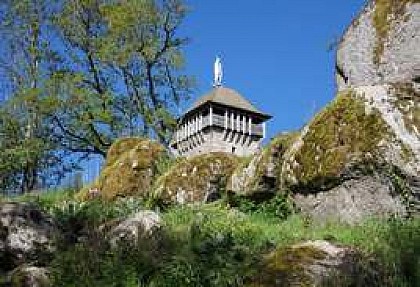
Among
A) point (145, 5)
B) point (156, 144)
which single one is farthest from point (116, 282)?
point (145, 5)

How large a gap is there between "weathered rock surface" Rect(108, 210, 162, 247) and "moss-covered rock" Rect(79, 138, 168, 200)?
193 inches

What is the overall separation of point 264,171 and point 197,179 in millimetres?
2216

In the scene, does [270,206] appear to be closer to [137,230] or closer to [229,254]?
[137,230]

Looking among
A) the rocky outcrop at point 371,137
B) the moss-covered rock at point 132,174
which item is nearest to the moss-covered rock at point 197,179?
the moss-covered rock at point 132,174

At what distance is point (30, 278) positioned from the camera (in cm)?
700

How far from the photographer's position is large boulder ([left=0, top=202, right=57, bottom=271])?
8.21 metres

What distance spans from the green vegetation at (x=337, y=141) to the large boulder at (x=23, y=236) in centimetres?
353

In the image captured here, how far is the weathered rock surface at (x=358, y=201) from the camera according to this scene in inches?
340

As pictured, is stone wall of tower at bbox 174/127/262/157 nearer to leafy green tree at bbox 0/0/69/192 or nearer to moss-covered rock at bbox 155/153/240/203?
leafy green tree at bbox 0/0/69/192

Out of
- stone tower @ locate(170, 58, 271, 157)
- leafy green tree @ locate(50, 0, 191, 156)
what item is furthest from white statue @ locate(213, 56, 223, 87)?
leafy green tree @ locate(50, 0, 191, 156)

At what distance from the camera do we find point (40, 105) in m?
29.4

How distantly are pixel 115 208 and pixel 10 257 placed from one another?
2.96m

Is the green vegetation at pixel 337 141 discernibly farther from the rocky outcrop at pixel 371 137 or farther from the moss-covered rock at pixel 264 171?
the moss-covered rock at pixel 264 171

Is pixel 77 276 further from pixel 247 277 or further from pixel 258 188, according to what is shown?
pixel 258 188
